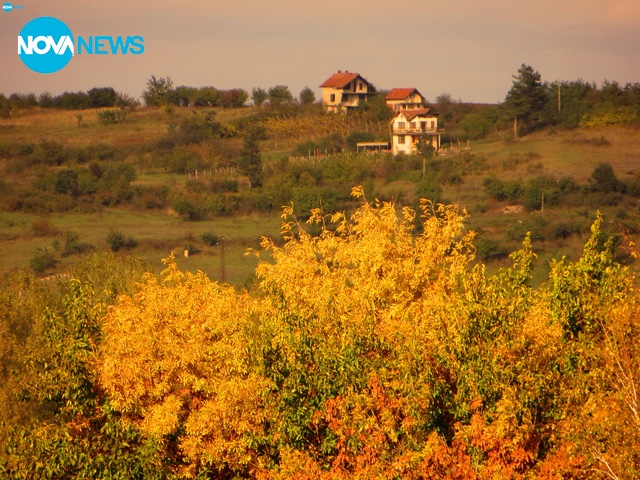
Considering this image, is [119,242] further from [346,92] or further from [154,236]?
[346,92]

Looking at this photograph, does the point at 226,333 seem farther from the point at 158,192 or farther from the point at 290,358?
the point at 158,192

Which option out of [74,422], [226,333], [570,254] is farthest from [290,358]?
[570,254]

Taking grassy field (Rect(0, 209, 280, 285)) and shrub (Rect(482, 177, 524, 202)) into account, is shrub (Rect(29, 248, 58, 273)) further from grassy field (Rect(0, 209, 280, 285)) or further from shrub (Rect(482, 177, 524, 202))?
shrub (Rect(482, 177, 524, 202))

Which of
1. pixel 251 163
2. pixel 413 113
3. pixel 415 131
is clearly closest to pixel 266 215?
pixel 251 163

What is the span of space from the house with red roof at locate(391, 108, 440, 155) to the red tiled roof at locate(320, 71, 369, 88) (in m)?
18.5

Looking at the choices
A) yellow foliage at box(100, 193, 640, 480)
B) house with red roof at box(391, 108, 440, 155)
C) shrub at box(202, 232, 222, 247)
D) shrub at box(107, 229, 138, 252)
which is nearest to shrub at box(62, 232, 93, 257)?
shrub at box(107, 229, 138, 252)

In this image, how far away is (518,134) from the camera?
99875mm

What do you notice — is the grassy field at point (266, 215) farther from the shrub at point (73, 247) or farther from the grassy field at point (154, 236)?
the shrub at point (73, 247)

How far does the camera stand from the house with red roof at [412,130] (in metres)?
98.3

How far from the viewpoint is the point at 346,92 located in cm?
11969

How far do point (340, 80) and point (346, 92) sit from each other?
1604 mm

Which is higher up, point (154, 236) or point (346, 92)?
point (346, 92)

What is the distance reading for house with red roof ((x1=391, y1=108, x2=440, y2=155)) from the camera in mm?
98312

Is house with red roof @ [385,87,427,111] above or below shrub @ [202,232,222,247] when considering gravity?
above
